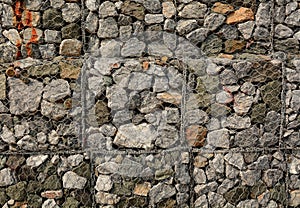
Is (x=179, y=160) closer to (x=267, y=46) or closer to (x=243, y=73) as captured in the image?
(x=243, y=73)

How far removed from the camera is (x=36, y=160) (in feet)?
10.3

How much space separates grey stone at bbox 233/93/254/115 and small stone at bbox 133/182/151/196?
0.81 meters

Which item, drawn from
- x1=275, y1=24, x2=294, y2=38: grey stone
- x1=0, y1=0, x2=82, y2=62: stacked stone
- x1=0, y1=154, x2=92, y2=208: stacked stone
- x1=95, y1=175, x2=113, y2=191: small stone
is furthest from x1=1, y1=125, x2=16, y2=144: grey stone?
x1=275, y1=24, x2=294, y2=38: grey stone

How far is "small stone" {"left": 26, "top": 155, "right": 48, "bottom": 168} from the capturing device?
3145 millimetres

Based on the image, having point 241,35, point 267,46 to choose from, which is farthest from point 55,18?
point 267,46

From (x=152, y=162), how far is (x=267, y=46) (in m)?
1.13

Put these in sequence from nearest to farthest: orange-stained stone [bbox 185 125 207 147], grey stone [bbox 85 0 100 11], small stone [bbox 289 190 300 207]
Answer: grey stone [bbox 85 0 100 11]
orange-stained stone [bbox 185 125 207 147]
small stone [bbox 289 190 300 207]

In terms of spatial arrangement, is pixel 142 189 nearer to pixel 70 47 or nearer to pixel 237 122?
pixel 237 122

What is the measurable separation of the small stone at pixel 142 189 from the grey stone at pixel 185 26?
1072 millimetres

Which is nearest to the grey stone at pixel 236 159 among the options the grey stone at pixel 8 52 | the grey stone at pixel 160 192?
the grey stone at pixel 160 192

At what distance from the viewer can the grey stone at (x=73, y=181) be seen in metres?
3.15

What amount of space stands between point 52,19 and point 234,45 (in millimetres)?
1251

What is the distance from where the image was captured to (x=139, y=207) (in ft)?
10.4

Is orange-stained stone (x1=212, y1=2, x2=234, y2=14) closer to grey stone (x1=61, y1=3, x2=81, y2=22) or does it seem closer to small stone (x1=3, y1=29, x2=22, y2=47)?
grey stone (x1=61, y1=3, x2=81, y2=22)
